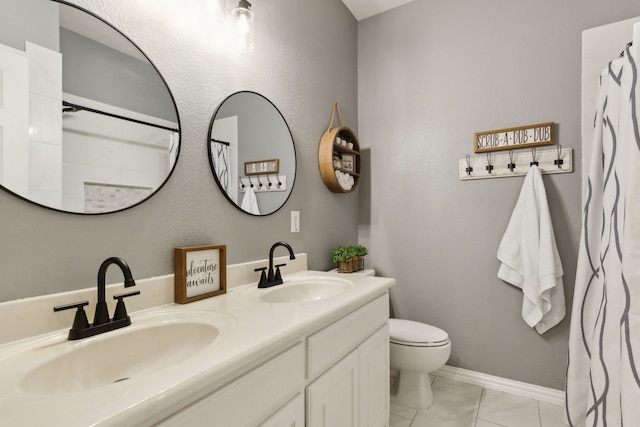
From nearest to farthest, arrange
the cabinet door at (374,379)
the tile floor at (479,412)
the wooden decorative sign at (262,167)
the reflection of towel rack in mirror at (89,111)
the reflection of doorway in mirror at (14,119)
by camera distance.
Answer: the reflection of doorway in mirror at (14,119)
the reflection of towel rack in mirror at (89,111)
the cabinet door at (374,379)
the wooden decorative sign at (262,167)
the tile floor at (479,412)

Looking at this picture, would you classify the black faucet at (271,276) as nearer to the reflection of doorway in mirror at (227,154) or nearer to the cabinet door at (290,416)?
the reflection of doorway in mirror at (227,154)

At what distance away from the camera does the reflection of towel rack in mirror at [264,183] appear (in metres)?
1.51

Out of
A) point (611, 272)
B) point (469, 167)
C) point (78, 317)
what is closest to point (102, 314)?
point (78, 317)

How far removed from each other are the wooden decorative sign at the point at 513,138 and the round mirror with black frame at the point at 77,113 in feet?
6.17

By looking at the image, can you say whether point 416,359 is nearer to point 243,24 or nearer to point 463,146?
point 463,146

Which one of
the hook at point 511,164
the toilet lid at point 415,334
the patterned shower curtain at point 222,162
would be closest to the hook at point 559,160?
the hook at point 511,164

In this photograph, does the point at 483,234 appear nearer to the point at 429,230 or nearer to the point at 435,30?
the point at 429,230

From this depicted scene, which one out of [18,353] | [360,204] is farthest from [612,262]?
[18,353]

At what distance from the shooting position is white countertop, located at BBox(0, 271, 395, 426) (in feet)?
1.62

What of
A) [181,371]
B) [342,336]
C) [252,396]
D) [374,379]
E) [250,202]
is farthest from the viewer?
[250,202]

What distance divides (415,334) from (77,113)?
1933 mm

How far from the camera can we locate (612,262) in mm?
1268

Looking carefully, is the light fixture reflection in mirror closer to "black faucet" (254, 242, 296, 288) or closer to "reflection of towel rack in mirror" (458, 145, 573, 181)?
"black faucet" (254, 242, 296, 288)

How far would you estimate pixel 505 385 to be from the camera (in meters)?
2.02
